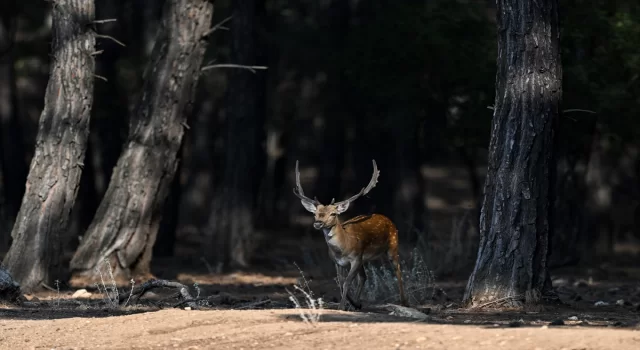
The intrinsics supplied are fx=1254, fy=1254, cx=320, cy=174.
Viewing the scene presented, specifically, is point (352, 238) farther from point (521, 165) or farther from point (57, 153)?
point (57, 153)

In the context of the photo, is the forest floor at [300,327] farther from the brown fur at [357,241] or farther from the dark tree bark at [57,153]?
the dark tree bark at [57,153]

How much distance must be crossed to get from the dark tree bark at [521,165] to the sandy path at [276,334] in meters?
2.48

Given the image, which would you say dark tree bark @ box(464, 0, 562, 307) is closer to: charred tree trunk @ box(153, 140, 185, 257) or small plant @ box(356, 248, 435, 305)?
small plant @ box(356, 248, 435, 305)

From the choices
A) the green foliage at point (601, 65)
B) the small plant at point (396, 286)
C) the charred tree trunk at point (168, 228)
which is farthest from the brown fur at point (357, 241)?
the charred tree trunk at point (168, 228)

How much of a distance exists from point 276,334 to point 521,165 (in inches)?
162

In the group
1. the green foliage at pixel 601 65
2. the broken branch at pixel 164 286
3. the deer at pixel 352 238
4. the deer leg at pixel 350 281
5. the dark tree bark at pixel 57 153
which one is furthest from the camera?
the green foliage at pixel 601 65

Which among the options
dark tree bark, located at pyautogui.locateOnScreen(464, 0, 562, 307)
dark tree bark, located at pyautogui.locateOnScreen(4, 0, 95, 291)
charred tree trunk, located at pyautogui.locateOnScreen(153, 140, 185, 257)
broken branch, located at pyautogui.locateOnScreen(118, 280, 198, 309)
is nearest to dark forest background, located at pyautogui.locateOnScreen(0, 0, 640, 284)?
charred tree trunk, located at pyautogui.locateOnScreen(153, 140, 185, 257)

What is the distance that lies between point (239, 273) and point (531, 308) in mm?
9348

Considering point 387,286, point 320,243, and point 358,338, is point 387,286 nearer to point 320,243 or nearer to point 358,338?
point 358,338

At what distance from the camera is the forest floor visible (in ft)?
32.0

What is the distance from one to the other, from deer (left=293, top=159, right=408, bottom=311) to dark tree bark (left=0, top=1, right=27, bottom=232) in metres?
15.9

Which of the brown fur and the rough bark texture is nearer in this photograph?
the brown fur

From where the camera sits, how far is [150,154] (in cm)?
1844

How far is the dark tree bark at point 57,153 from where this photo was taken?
1667 centimetres
